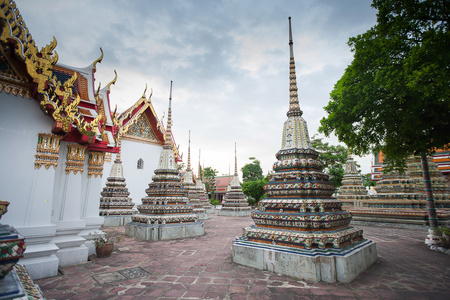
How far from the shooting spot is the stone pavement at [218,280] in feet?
11.3

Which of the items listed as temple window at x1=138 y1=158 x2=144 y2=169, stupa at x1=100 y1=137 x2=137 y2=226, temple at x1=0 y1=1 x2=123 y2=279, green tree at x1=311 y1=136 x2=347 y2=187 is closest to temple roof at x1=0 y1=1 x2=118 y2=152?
temple at x1=0 y1=1 x2=123 y2=279

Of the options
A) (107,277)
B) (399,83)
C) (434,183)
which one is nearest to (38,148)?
(107,277)

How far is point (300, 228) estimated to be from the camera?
4.54 meters

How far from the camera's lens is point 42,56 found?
14.0 ft

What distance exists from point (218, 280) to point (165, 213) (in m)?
4.97

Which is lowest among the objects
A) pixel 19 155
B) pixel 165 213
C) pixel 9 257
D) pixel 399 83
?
pixel 165 213

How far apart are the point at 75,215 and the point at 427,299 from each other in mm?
6541

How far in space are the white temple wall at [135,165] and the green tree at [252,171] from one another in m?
22.8

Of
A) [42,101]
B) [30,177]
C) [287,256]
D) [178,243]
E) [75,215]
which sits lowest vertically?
[178,243]

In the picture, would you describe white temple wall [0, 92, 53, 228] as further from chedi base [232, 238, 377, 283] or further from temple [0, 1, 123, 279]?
chedi base [232, 238, 377, 283]

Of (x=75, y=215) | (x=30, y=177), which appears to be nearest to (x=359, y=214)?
(x=75, y=215)

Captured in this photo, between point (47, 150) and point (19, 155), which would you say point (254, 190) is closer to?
point (47, 150)

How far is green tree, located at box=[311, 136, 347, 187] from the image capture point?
78.6ft

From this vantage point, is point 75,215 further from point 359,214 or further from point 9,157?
point 359,214
